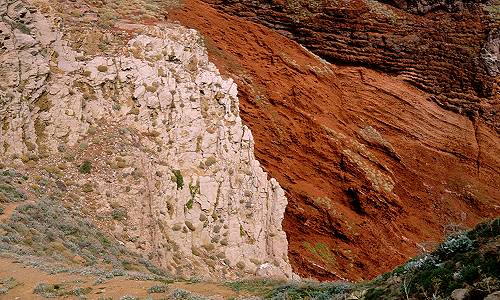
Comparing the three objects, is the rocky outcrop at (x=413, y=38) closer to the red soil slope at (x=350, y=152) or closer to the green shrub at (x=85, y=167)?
the red soil slope at (x=350, y=152)

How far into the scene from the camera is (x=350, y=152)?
2409 cm

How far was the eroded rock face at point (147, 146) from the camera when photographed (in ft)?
57.3

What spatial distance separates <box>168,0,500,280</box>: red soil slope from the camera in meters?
21.8

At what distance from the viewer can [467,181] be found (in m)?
24.8

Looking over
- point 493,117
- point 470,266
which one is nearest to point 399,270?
point 470,266

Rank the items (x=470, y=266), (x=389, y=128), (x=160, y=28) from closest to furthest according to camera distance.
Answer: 1. (x=470, y=266)
2. (x=160, y=28)
3. (x=389, y=128)

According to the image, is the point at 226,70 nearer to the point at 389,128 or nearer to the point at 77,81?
the point at 77,81

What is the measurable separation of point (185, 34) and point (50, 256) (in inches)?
537

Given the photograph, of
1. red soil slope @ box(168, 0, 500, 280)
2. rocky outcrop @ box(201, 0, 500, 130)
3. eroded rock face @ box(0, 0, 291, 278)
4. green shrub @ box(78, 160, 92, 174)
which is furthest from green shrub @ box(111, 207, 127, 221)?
rocky outcrop @ box(201, 0, 500, 130)

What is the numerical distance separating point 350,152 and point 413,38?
8071mm

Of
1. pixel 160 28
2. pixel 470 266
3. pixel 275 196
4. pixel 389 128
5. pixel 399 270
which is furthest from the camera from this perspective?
pixel 389 128

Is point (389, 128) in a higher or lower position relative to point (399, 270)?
lower

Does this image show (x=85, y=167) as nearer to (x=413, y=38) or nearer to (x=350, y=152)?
(x=350, y=152)

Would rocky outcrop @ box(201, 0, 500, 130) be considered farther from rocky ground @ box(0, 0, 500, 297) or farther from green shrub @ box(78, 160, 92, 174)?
green shrub @ box(78, 160, 92, 174)
